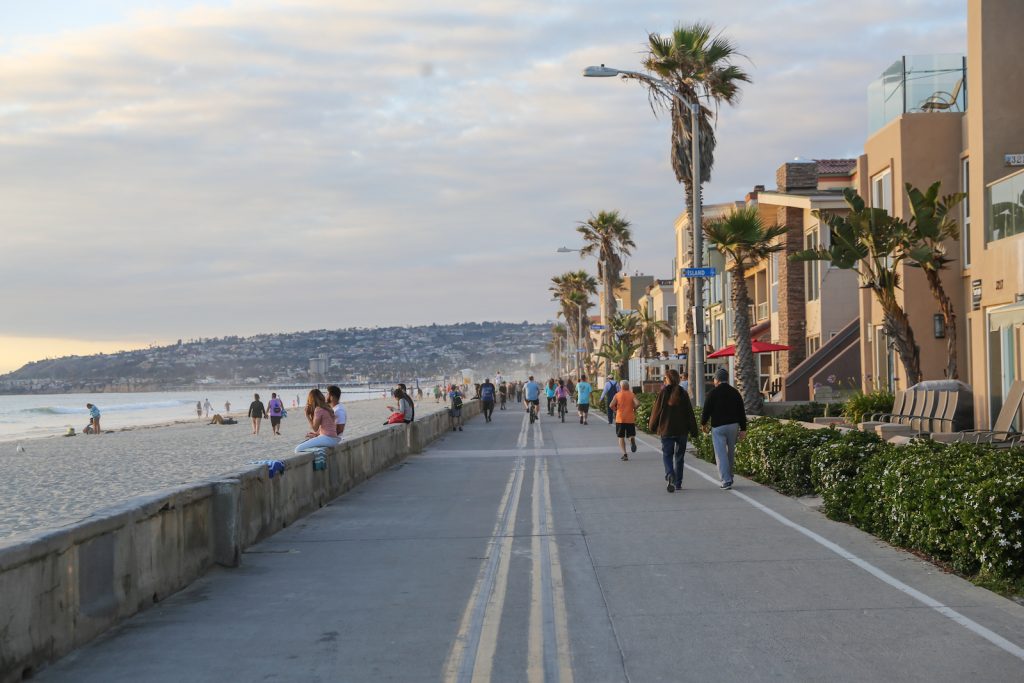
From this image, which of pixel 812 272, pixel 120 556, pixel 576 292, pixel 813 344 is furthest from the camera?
pixel 576 292

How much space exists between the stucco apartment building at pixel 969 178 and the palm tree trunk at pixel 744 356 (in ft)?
9.67

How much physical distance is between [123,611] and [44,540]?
1.46 m

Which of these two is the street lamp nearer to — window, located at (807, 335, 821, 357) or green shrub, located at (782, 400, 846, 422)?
green shrub, located at (782, 400, 846, 422)

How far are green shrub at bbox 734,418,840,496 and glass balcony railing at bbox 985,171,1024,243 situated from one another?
18.8 ft

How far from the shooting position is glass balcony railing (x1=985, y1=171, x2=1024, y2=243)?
63.7 feet

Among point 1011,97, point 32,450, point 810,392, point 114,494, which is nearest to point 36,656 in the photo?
point 114,494

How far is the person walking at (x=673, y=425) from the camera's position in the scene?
53.7ft

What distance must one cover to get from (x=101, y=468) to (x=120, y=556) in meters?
24.0

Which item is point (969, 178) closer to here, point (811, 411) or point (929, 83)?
point (929, 83)

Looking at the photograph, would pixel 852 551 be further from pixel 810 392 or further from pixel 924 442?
pixel 810 392

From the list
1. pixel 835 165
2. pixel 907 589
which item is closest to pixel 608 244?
pixel 835 165

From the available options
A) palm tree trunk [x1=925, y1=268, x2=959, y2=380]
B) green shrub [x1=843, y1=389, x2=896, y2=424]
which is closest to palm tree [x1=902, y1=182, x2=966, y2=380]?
palm tree trunk [x1=925, y1=268, x2=959, y2=380]

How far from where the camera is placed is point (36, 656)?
6.59 metres

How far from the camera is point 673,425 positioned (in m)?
16.7
